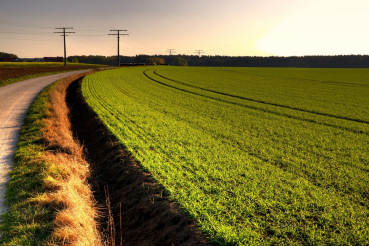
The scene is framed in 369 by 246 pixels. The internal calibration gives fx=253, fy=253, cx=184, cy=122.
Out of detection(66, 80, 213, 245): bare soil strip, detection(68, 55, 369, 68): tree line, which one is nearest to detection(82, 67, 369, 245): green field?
detection(66, 80, 213, 245): bare soil strip

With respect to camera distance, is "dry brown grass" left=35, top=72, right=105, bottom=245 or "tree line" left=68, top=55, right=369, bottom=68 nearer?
"dry brown grass" left=35, top=72, right=105, bottom=245

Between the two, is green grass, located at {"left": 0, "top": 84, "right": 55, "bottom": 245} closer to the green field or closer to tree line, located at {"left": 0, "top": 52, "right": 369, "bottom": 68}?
the green field

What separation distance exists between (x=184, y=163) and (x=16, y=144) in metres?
5.99

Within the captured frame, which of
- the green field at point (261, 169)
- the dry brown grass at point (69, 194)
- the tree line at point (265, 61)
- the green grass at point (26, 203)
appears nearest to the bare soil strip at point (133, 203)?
the green field at point (261, 169)

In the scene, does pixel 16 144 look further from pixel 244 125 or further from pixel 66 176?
pixel 244 125

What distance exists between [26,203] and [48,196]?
0.42m

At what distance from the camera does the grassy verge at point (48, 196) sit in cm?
443

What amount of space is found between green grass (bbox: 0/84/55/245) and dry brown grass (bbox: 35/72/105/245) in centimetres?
19

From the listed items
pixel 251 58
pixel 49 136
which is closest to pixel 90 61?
pixel 251 58

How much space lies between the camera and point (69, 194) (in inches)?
216

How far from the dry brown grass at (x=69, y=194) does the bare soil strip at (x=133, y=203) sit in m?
0.38

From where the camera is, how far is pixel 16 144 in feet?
28.7

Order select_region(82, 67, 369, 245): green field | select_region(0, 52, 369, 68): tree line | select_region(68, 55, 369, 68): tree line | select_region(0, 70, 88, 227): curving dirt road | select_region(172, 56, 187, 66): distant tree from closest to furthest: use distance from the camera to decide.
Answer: select_region(82, 67, 369, 245): green field
select_region(0, 70, 88, 227): curving dirt road
select_region(0, 52, 369, 68): tree line
select_region(68, 55, 369, 68): tree line
select_region(172, 56, 187, 66): distant tree

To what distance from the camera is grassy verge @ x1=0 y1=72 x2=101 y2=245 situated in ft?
14.5
